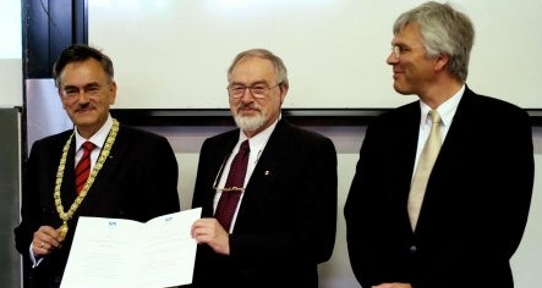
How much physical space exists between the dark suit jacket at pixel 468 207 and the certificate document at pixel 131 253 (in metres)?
0.57

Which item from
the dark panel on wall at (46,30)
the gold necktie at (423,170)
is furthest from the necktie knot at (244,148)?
the dark panel on wall at (46,30)

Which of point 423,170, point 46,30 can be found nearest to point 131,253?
point 423,170

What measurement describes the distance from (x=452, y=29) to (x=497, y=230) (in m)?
0.59

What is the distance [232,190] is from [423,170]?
62 cm

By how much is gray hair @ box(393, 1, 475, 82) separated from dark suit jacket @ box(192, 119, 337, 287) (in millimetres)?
458

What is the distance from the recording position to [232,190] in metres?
1.76

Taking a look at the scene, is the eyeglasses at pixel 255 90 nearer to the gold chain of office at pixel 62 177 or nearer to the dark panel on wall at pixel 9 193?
the gold chain of office at pixel 62 177

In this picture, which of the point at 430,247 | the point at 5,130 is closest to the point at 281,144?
the point at 430,247

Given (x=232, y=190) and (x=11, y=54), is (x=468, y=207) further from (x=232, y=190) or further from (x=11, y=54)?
(x=11, y=54)

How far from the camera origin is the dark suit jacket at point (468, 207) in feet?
4.79

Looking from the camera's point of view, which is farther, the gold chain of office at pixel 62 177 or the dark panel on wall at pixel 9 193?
the dark panel on wall at pixel 9 193

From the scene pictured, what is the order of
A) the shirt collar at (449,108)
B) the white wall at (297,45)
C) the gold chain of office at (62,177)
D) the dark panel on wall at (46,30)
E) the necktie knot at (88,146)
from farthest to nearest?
1. the dark panel on wall at (46,30)
2. the white wall at (297,45)
3. the necktie knot at (88,146)
4. the gold chain of office at (62,177)
5. the shirt collar at (449,108)

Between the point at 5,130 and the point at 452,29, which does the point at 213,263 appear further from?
the point at 5,130

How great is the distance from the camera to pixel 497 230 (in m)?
1.46
